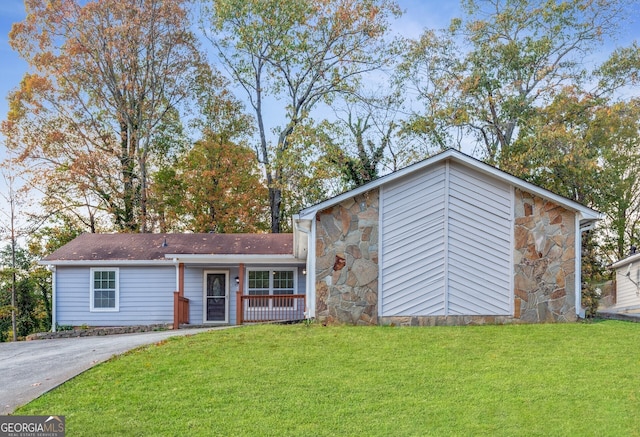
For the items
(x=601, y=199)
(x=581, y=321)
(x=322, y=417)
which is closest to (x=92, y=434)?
(x=322, y=417)

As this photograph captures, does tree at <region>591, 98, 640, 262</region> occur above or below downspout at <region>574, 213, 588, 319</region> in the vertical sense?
above

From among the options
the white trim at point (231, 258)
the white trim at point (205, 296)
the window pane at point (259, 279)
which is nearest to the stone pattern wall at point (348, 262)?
the white trim at point (231, 258)

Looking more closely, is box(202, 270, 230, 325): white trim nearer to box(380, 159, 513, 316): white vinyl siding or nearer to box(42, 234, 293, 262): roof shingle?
box(42, 234, 293, 262): roof shingle

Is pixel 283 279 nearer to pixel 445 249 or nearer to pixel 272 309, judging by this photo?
pixel 272 309

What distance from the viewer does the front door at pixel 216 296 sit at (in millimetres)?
20812

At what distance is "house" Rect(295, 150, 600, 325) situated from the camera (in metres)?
14.4

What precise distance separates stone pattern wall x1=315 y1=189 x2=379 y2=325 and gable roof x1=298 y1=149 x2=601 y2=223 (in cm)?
28

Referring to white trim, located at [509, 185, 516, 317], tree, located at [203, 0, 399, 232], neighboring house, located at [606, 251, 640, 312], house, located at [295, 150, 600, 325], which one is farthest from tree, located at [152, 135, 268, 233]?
white trim, located at [509, 185, 516, 317]

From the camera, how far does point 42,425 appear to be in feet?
22.9

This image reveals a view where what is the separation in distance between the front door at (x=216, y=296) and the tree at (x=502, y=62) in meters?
11.3

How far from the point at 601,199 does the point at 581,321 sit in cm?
1481

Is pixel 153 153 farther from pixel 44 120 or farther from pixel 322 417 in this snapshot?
pixel 322 417

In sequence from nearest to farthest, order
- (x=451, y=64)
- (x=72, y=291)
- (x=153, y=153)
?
(x=72, y=291) < (x=451, y=64) < (x=153, y=153)

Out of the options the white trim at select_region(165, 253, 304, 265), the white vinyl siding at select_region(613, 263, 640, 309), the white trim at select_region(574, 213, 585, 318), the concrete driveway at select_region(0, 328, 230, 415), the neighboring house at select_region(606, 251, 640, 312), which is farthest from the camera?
the white vinyl siding at select_region(613, 263, 640, 309)
